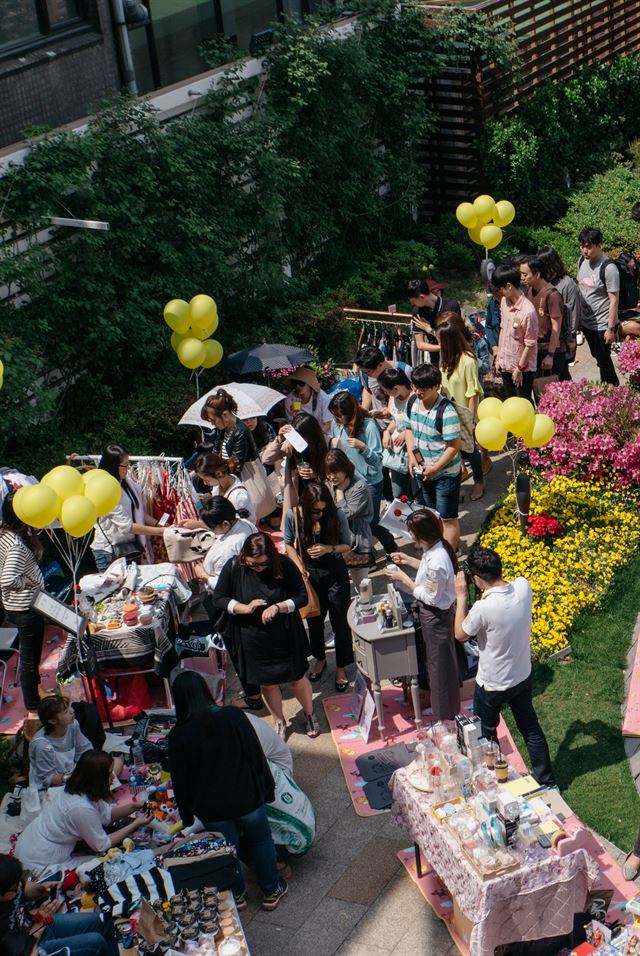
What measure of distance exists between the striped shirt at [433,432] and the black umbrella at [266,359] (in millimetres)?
2651

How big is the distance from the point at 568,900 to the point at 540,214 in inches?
556

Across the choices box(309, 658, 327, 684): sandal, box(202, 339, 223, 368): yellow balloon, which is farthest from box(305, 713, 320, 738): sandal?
box(202, 339, 223, 368): yellow balloon

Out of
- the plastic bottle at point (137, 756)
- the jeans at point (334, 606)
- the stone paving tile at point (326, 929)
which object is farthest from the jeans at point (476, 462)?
the stone paving tile at point (326, 929)

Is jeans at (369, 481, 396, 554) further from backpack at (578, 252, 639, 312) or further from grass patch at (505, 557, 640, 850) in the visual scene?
backpack at (578, 252, 639, 312)

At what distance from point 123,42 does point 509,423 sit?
7386 millimetres

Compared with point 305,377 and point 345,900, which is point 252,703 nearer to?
point 345,900

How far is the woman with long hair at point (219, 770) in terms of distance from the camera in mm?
6469

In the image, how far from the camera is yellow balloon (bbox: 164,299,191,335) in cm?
1145

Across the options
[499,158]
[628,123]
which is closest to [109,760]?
[499,158]

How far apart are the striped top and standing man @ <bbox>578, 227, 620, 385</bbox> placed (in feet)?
20.9

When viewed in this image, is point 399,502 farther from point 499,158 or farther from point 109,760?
point 499,158

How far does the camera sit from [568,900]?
602cm

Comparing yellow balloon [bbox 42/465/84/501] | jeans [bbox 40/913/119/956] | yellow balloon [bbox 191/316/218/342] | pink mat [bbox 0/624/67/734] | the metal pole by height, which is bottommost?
pink mat [bbox 0/624/67/734]

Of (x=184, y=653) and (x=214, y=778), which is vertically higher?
(x=214, y=778)
